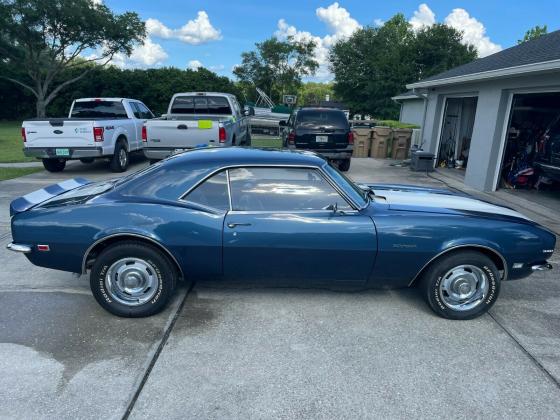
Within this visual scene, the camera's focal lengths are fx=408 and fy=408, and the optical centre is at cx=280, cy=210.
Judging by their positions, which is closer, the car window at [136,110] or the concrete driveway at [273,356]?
the concrete driveway at [273,356]

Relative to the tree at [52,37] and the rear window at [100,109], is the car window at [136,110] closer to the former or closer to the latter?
the rear window at [100,109]

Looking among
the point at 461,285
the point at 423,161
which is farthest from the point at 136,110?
the point at 461,285

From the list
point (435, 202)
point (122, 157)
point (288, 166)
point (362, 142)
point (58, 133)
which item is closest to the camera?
point (288, 166)

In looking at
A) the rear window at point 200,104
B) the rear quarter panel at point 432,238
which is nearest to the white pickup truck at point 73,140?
the rear window at point 200,104

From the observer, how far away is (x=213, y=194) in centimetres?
355

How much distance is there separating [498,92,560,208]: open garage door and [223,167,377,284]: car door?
7203mm

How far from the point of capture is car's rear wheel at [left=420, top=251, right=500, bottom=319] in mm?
3533

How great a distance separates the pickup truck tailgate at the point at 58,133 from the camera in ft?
31.7

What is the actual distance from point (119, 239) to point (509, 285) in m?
4.08

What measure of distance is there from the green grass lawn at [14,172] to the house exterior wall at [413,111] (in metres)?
18.0

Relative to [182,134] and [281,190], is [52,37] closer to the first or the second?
[182,134]

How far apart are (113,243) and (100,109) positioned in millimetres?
9676

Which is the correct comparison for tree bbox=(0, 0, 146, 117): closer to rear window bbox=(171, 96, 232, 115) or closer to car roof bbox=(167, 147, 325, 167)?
rear window bbox=(171, 96, 232, 115)

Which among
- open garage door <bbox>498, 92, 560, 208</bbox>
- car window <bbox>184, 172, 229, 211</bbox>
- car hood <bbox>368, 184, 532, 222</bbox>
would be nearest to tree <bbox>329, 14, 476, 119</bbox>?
open garage door <bbox>498, 92, 560, 208</bbox>
